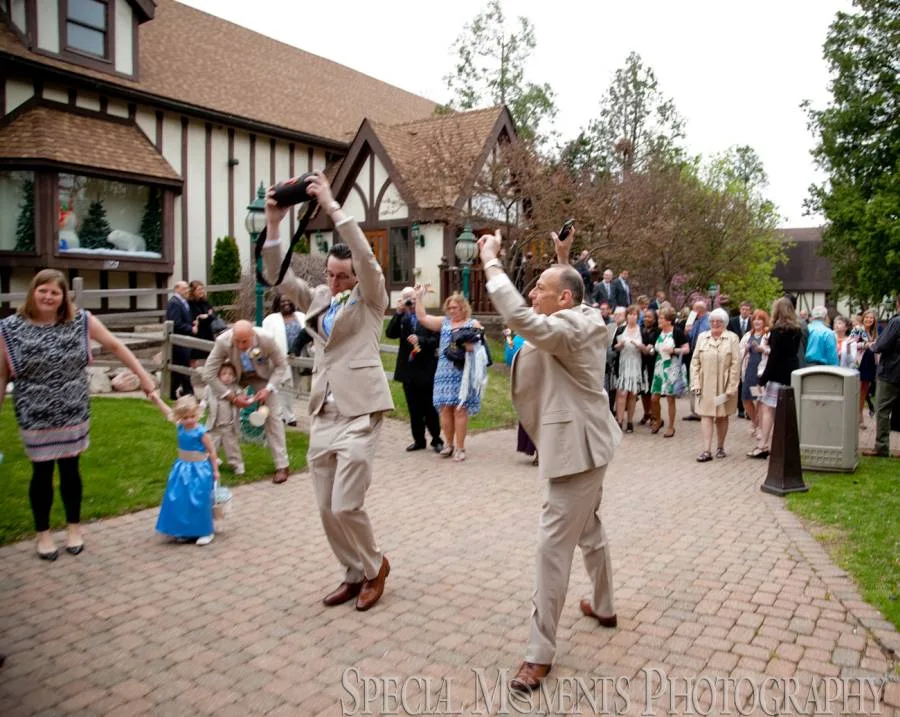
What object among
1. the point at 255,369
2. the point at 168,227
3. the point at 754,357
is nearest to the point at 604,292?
the point at 754,357

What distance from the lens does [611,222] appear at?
20469mm

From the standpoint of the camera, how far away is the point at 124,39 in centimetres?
2036

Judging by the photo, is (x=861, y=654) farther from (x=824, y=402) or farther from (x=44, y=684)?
(x=824, y=402)

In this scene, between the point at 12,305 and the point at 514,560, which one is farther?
the point at 12,305

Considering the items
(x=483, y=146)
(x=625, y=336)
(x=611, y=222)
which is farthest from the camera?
(x=483, y=146)

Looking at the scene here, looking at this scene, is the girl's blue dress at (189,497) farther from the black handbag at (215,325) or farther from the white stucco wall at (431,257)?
the white stucco wall at (431,257)

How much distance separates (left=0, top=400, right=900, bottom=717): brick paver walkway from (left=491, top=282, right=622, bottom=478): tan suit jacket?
1.09 m

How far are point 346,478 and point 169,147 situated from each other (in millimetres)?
18985

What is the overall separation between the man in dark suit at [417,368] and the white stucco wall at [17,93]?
12912 millimetres

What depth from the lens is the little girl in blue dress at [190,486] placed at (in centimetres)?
609

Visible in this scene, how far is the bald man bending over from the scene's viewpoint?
8023 millimetres

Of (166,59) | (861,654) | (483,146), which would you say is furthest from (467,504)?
(166,59)

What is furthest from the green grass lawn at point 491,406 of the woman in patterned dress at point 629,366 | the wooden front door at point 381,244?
the wooden front door at point 381,244

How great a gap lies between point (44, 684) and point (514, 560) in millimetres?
3096
